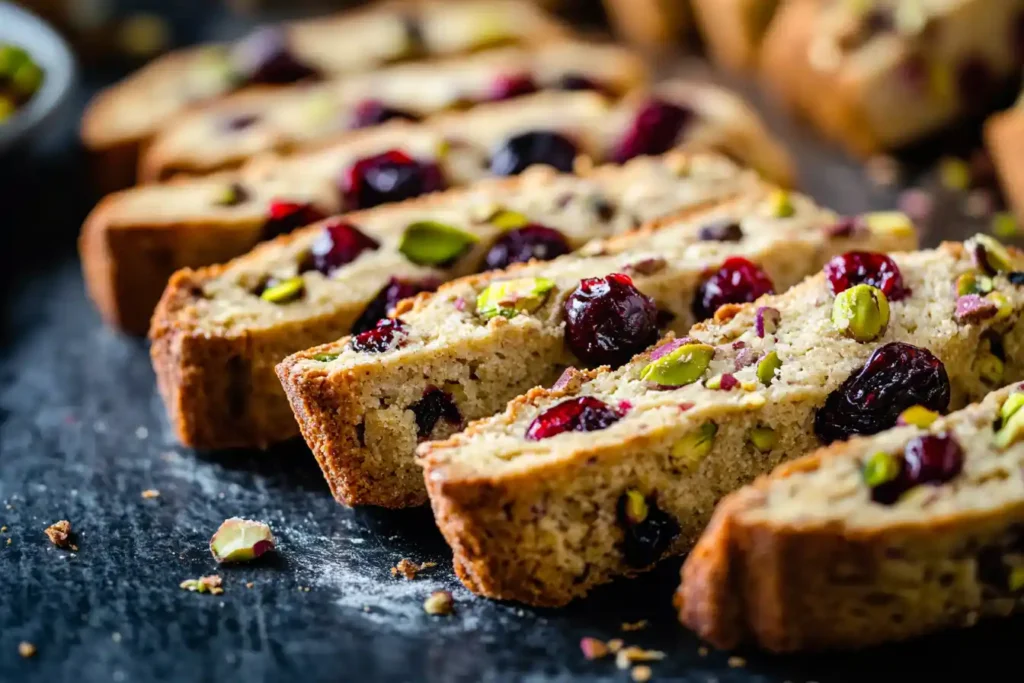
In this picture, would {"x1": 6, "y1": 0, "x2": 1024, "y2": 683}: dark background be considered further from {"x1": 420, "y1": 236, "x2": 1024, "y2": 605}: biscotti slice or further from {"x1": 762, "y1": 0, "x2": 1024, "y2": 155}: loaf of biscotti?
{"x1": 762, "y1": 0, "x2": 1024, "y2": 155}: loaf of biscotti

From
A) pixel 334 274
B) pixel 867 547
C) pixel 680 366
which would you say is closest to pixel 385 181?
pixel 334 274

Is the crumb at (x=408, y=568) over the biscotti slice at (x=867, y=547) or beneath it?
beneath

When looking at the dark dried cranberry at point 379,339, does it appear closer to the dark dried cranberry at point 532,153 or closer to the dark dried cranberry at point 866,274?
the dark dried cranberry at point 866,274

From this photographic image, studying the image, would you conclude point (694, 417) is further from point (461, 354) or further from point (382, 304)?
point (382, 304)

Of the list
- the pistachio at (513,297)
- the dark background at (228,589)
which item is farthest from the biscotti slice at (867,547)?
the pistachio at (513,297)

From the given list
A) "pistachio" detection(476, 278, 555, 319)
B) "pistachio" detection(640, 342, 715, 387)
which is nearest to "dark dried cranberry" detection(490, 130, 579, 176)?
"pistachio" detection(476, 278, 555, 319)
